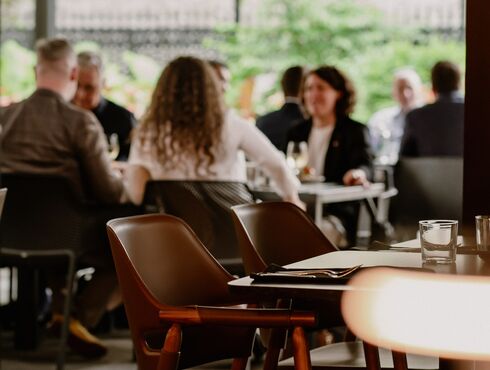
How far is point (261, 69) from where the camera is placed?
11.9m

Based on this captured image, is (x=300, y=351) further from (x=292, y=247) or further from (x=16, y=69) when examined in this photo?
(x=16, y=69)

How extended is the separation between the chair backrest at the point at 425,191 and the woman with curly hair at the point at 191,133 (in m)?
1.35

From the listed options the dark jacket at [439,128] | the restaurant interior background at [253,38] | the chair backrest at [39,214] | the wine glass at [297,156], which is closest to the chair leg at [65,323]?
the chair backrest at [39,214]

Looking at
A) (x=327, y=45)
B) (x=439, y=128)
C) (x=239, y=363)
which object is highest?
(x=327, y=45)

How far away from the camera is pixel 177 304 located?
301 centimetres

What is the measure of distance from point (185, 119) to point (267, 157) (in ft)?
1.33

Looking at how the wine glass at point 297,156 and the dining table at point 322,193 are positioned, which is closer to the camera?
the dining table at point 322,193

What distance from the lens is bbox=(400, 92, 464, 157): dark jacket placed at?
7043 millimetres

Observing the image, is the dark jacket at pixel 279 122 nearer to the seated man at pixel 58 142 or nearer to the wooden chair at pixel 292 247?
the seated man at pixel 58 142

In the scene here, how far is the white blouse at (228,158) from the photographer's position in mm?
5012

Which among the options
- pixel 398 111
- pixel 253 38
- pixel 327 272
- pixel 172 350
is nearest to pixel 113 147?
pixel 398 111

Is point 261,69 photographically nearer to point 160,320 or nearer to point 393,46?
point 393,46

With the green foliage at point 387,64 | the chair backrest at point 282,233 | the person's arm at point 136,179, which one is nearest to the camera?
the chair backrest at point 282,233

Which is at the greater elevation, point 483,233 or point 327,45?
point 327,45
